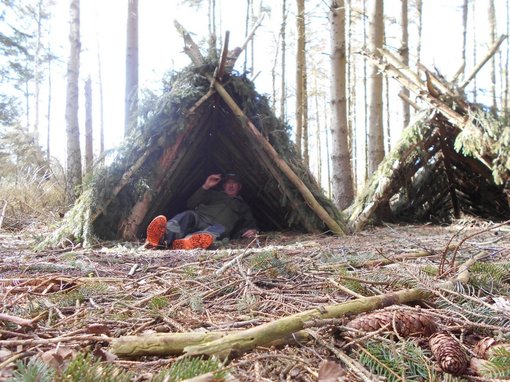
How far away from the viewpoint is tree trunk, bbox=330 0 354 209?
6.12 m

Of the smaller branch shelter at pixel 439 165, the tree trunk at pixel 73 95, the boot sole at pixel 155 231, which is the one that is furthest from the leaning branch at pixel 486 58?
the tree trunk at pixel 73 95

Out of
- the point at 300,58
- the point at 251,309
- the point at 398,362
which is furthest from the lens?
the point at 300,58

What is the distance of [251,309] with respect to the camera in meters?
1.60

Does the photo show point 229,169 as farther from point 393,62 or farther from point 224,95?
point 393,62

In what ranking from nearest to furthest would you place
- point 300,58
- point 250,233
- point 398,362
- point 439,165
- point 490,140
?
point 398,362 → point 490,140 → point 250,233 → point 439,165 → point 300,58

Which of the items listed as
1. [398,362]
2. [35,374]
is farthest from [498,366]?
[35,374]

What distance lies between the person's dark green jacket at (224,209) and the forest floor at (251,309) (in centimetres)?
267

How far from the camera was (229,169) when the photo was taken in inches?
247

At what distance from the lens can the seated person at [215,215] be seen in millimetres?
4929

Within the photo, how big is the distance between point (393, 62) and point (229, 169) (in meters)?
2.79

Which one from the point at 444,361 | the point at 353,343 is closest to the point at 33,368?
the point at 353,343

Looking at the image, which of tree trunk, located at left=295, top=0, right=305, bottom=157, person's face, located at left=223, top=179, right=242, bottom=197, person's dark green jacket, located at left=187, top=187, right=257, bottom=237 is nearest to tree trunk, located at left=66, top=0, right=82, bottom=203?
person's dark green jacket, located at left=187, top=187, right=257, bottom=237

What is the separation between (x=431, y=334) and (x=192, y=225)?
166 inches

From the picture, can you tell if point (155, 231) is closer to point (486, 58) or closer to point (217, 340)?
point (217, 340)
